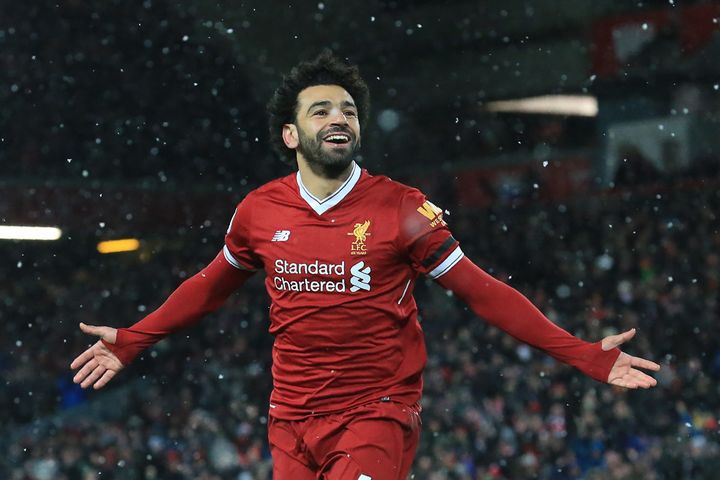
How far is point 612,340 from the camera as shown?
140 inches

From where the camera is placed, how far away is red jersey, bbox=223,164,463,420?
3.61 m

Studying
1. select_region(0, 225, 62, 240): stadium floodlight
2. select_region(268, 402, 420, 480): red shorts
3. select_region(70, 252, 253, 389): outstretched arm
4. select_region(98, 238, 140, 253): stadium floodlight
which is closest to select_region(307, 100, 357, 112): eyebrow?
select_region(70, 252, 253, 389): outstretched arm


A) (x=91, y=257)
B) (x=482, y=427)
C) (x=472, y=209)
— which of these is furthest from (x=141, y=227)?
(x=482, y=427)

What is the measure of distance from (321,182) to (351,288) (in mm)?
404

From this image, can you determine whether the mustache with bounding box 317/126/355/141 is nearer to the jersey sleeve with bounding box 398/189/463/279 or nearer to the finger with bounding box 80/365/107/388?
the jersey sleeve with bounding box 398/189/463/279

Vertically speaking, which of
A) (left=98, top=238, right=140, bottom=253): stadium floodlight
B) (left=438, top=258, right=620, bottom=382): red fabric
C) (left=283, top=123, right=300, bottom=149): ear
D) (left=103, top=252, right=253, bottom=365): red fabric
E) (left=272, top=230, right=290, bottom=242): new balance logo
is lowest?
(left=98, top=238, right=140, bottom=253): stadium floodlight

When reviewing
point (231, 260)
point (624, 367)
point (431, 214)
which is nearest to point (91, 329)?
point (231, 260)

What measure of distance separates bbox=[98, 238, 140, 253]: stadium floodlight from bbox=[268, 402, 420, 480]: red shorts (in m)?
12.9

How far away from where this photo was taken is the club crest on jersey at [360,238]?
3611 millimetres

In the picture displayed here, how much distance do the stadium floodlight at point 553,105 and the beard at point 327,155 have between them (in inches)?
516

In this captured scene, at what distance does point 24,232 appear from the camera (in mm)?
15430

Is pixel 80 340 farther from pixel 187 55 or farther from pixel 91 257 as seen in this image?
pixel 187 55

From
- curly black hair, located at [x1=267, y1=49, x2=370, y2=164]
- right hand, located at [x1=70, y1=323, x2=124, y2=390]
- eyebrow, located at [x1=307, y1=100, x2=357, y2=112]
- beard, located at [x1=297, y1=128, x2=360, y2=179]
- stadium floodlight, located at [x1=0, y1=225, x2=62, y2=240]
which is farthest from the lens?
stadium floodlight, located at [x1=0, y1=225, x2=62, y2=240]

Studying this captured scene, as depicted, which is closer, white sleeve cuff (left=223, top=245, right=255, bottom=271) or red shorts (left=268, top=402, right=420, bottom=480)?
red shorts (left=268, top=402, right=420, bottom=480)
